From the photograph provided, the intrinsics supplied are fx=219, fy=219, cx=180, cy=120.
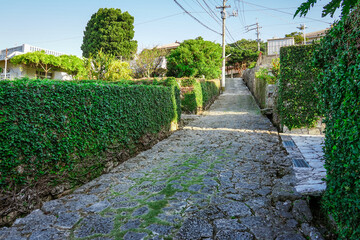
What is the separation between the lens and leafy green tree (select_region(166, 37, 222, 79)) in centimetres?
1762

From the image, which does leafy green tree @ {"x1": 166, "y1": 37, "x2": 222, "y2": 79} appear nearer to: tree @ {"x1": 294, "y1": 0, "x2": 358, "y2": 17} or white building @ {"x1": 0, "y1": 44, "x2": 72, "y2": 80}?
white building @ {"x1": 0, "y1": 44, "x2": 72, "y2": 80}

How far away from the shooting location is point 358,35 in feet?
5.69

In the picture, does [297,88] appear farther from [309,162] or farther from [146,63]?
[146,63]

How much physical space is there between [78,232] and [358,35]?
3200mm

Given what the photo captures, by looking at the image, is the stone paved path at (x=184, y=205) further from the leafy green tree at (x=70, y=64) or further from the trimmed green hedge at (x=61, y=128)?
the leafy green tree at (x=70, y=64)

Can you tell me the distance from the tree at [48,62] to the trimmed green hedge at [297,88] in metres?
20.4

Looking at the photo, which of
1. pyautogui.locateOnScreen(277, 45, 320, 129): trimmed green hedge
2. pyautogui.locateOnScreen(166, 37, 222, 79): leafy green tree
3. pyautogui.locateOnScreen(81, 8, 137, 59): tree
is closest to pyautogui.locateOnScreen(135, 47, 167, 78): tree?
pyautogui.locateOnScreen(166, 37, 222, 79): leafy green tree

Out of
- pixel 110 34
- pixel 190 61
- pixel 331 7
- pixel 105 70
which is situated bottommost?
pixel 331 7

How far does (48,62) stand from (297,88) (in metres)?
21.6

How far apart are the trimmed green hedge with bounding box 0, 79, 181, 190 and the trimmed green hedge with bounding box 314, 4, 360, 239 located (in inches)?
132

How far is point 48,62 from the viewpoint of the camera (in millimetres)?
20656

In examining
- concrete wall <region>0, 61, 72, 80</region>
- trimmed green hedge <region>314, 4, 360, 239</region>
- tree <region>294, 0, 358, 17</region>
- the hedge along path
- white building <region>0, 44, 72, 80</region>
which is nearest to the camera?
tree <region>294, 0, 358, 17</region>

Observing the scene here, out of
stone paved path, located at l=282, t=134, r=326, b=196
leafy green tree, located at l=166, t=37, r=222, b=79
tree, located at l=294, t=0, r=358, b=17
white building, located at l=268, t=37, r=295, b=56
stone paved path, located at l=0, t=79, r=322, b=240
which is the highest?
white building, located at l=268, t=37, r=295, b=56

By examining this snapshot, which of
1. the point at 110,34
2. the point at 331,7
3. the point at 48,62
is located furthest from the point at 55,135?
the point at 110,34
